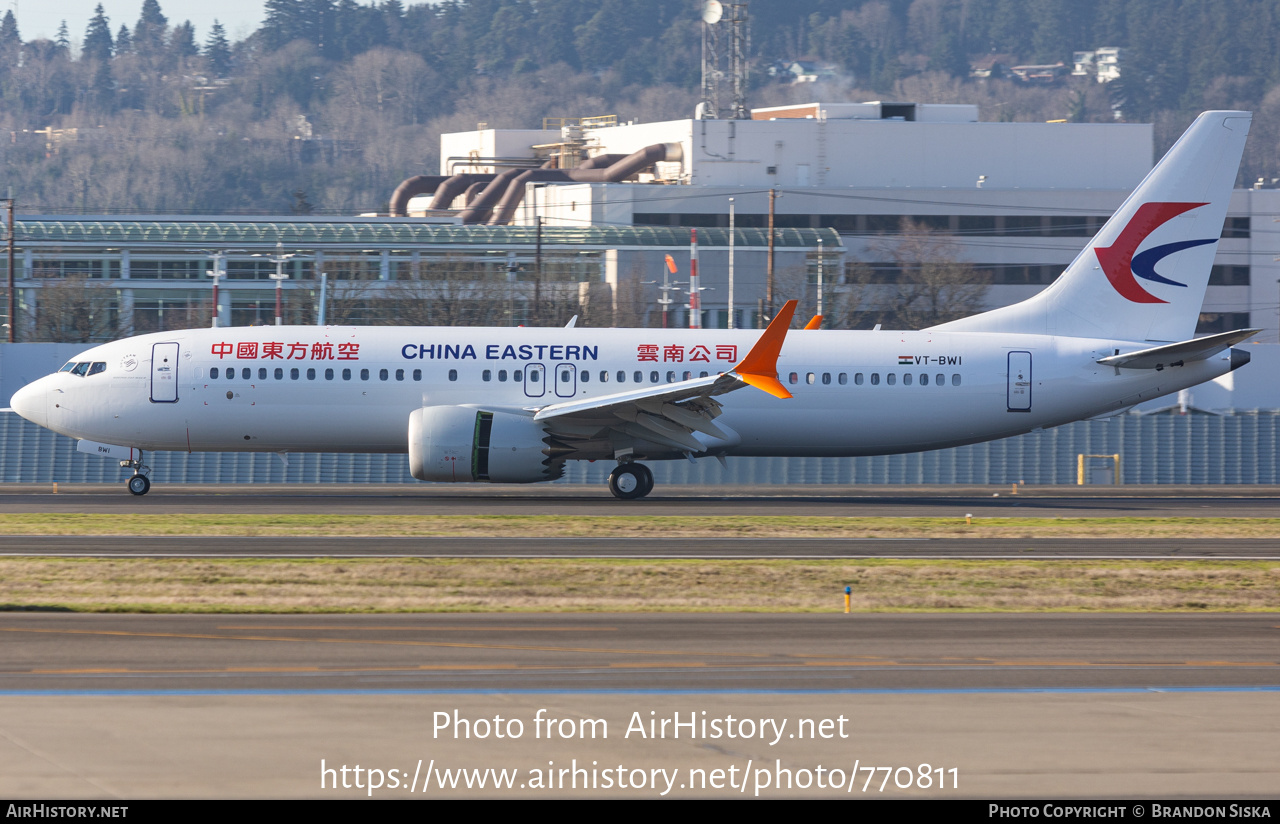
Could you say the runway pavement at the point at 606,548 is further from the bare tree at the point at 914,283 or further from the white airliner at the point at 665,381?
the bare tree at the point at 914,283

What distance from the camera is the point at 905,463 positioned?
45.2m

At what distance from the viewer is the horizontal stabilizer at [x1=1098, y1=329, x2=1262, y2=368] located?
33.6 metres

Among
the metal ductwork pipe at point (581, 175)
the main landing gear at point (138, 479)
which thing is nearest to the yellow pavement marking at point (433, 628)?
the main landing gear at point (138, 479)

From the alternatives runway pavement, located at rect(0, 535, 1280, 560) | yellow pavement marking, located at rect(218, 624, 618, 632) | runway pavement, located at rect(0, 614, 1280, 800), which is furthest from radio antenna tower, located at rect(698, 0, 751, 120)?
runway pavement, located at rect(0, 614, 1280, 800)

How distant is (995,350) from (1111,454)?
40.9 feet

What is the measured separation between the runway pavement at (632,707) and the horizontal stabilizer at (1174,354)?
16.9 meters

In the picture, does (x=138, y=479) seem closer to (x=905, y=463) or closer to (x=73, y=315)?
(x=905, y=463)

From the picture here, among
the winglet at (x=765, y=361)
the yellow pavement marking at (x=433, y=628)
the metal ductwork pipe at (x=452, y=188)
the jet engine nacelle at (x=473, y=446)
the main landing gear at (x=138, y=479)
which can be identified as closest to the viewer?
the yellow pavement marking at (x=433, y=628)

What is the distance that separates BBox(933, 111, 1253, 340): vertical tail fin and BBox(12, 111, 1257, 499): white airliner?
0.05 m

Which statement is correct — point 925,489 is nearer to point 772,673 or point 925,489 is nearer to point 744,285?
point 772,673

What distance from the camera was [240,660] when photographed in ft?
50.0

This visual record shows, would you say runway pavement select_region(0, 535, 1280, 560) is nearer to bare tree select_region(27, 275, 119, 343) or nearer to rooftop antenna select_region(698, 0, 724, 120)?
bare tree select_region(27, 275, 119, 343)

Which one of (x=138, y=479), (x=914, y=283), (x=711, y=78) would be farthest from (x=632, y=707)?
(x=711, y=78)

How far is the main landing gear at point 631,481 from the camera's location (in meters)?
35.8
